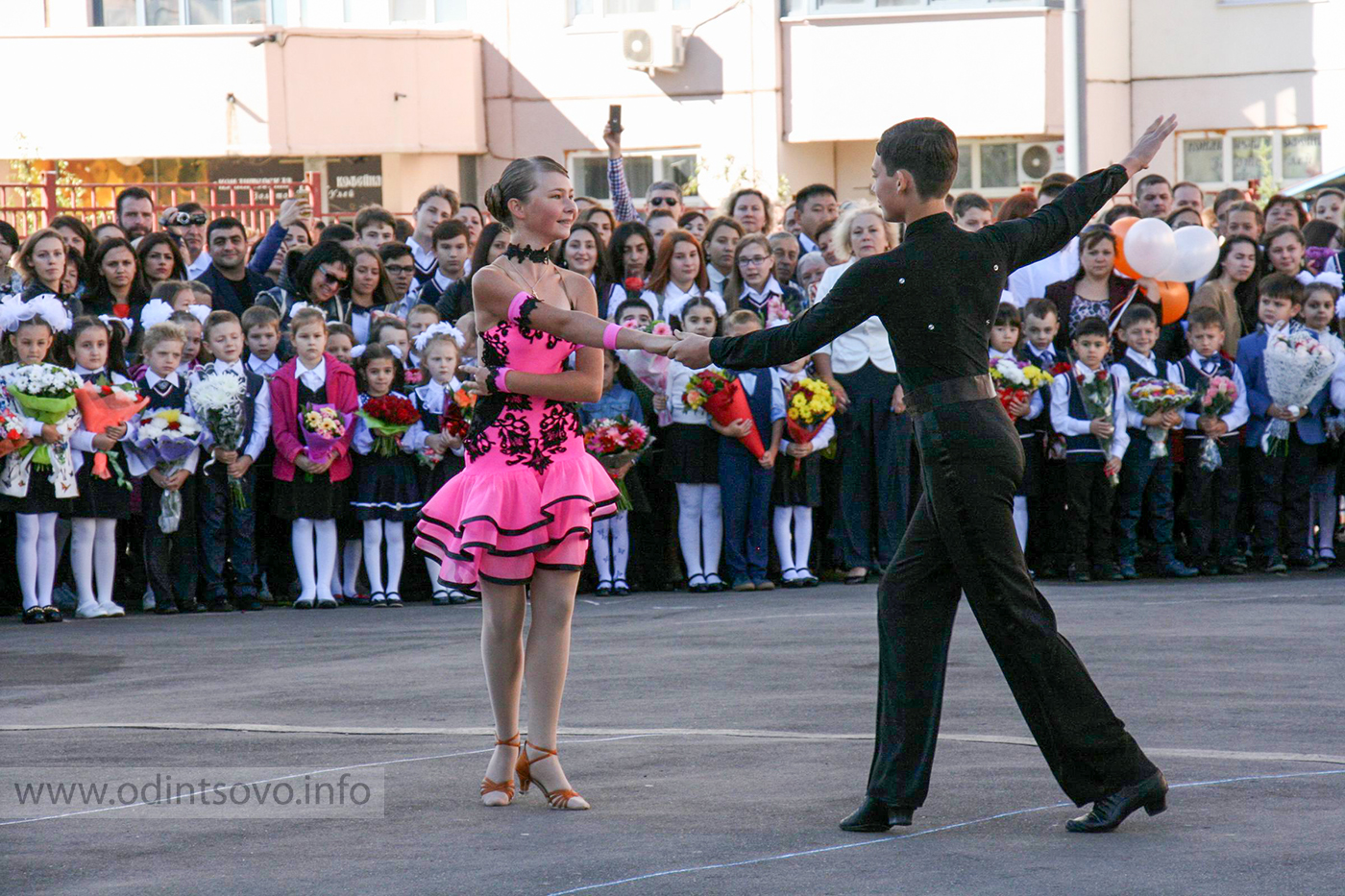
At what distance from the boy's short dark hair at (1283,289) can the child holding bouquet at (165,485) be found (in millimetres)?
7303

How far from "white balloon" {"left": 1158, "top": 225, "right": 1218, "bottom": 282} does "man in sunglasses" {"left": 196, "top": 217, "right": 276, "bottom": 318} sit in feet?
20.9

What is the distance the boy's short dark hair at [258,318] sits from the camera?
39.6 feet

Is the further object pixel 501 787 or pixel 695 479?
pixel 695 479

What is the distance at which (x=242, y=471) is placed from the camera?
11.6 m

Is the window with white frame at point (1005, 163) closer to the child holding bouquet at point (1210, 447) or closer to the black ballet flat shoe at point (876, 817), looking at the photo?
the child holding bouquet at point (1210, 447)

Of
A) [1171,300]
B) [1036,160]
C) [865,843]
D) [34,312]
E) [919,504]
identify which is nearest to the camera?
[865,843]

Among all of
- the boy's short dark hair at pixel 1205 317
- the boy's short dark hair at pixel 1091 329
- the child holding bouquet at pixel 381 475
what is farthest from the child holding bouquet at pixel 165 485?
the boy's short dark hair at pixel 1205 317

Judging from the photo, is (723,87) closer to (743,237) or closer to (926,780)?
(743,237)

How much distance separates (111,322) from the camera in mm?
11680

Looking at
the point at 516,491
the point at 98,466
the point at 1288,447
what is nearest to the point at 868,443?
the point at 1288,447

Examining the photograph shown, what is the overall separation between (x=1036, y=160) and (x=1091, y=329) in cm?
1667

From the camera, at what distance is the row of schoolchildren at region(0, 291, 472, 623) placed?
36.7ft

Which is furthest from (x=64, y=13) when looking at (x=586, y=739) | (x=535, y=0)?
(x=586, y=739)

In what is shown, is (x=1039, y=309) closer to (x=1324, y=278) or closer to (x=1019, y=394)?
(x=1019, y=394)
